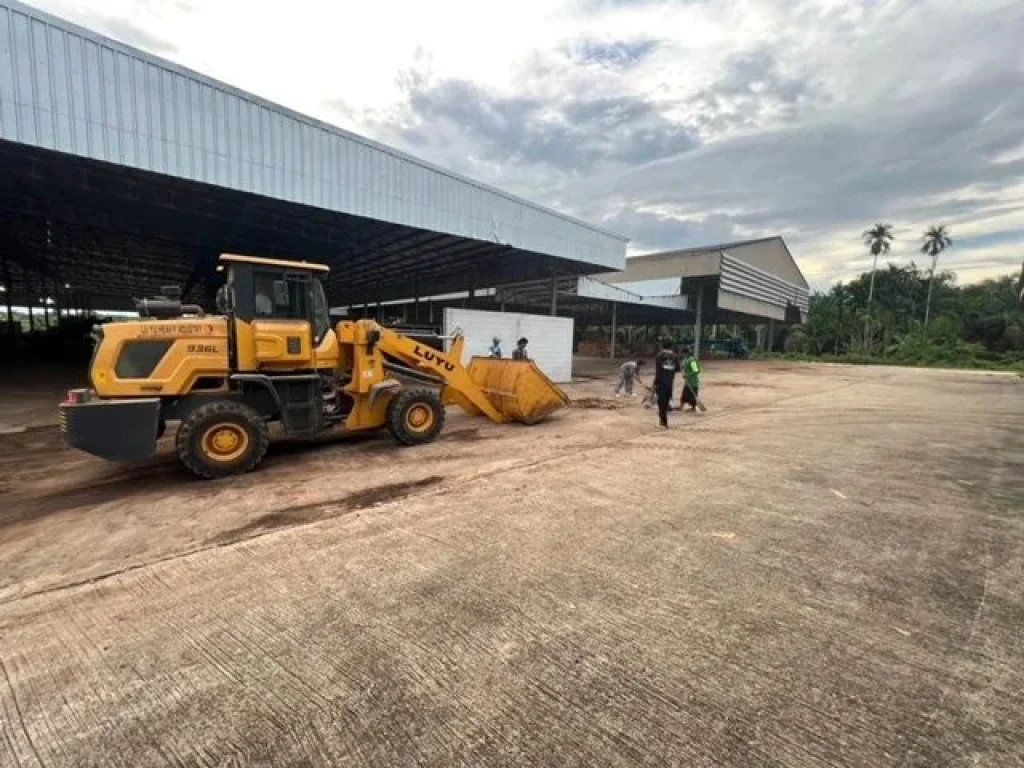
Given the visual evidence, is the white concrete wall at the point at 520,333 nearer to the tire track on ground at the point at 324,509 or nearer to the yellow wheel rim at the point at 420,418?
the yellow wheel rim at the point at 420,418

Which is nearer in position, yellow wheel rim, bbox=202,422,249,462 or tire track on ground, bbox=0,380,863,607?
tire track on ground, bbox=0,380,863,607

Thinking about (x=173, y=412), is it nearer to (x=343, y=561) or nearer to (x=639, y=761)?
(x=343, y=561)

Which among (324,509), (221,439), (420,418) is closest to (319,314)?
(221,439)

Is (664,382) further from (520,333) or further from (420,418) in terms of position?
(520,333)

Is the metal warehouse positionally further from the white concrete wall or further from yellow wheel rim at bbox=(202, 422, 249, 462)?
yellow wheel rim at bbox=(202, 422, 249, 462)

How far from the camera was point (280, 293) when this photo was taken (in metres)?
6.37

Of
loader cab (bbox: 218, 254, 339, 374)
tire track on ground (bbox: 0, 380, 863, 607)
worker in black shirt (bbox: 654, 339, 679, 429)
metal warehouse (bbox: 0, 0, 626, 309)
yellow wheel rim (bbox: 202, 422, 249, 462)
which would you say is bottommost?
tire track on ground (bbox: 0, 380, 863, 607)

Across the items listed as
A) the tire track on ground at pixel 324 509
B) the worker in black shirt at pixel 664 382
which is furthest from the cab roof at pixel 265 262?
the worker in black shirt at pixel 664 382

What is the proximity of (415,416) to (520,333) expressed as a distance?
976 cm

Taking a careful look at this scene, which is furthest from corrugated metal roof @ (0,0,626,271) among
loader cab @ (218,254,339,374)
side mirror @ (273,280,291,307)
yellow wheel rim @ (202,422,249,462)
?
yellow wheel rim @ (202,422,249,462)

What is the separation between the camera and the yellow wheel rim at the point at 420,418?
7.61 metres

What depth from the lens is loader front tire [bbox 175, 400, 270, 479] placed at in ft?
18.8

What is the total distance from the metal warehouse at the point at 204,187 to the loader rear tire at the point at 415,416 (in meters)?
5.69

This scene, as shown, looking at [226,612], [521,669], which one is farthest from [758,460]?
[226,612]
